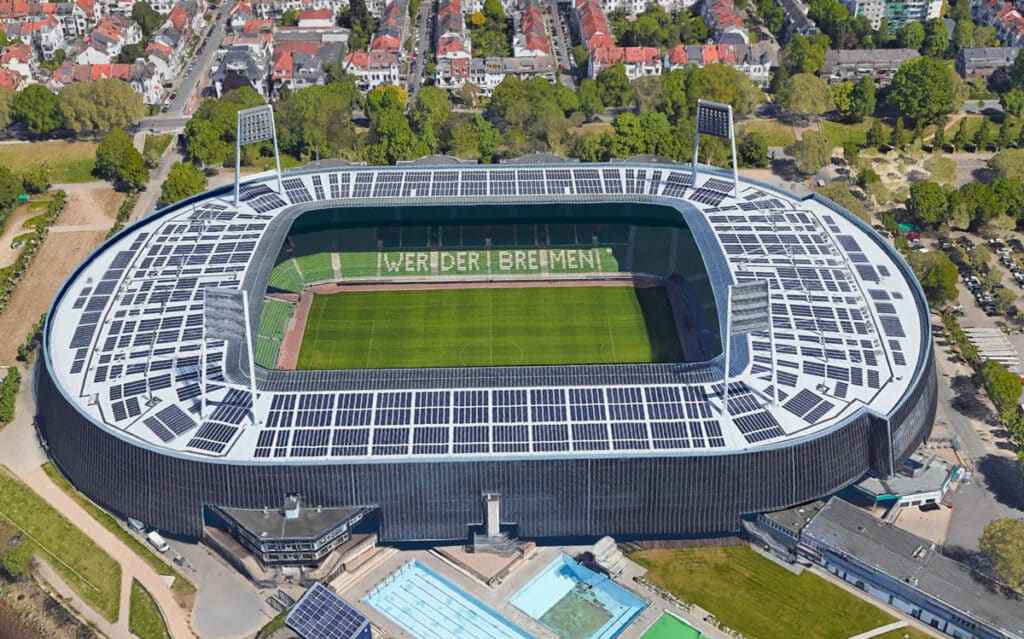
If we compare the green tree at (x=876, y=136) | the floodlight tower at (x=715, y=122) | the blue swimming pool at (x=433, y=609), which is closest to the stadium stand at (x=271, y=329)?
the blue swimming pool at (x=433, y=609)

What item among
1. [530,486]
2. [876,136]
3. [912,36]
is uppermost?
[912,36]

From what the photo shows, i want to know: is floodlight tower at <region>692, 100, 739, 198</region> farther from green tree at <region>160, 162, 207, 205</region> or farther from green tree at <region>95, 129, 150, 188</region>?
green tree at <region>95, 129, 150, 188</region>

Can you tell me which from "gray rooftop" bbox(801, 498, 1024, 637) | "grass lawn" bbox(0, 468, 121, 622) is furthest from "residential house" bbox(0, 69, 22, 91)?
"gray rooftop" bbox(801, 498, 1024, 637)

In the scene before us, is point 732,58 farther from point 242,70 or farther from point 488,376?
point 488,376

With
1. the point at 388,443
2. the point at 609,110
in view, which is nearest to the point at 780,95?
the point at 609,110

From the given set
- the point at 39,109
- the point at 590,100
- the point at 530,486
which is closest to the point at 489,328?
the point at 530,486

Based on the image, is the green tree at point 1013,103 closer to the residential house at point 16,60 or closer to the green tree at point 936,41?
the green tree at point 936,41
